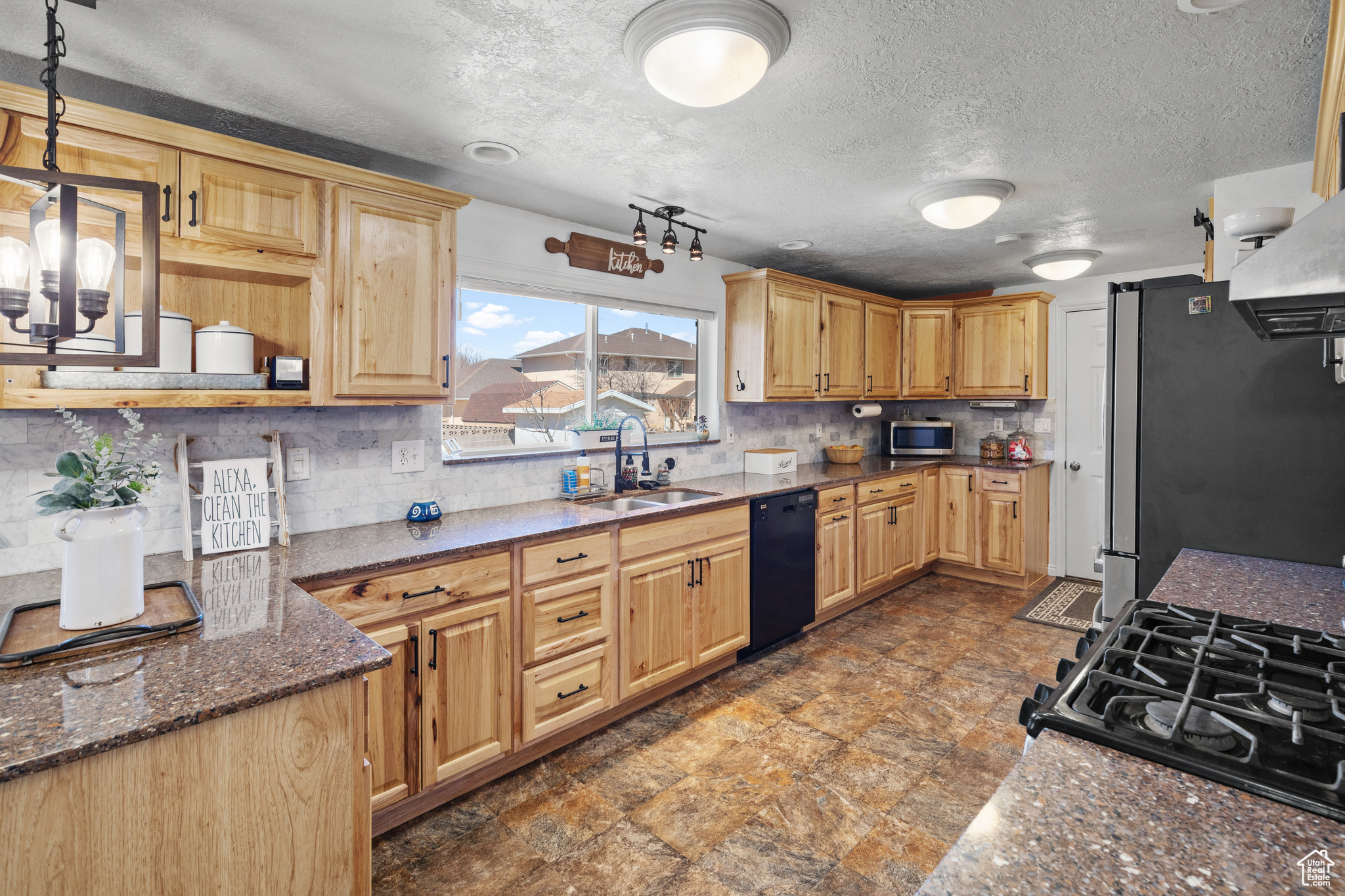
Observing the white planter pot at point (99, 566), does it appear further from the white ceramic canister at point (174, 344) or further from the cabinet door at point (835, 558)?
the cabinet door at point (835, 558)

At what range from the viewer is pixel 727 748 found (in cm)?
256

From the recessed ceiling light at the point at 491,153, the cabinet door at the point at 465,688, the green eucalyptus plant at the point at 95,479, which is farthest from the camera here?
the recessed ceiling light at the point at 491,153

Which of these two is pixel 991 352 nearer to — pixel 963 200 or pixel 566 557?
pixel 963 200

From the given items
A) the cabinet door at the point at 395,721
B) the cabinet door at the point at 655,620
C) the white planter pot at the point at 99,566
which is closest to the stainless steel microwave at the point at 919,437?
the cabinet door at the point at 655,620

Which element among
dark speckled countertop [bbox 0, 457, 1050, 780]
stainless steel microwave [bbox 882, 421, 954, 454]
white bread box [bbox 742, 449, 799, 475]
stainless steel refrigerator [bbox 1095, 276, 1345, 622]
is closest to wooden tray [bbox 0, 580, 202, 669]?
dark speckled countertop [bbox 0, 457, 1050, 780]

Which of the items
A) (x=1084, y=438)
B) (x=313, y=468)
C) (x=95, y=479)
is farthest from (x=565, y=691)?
(x=1084, y=438)

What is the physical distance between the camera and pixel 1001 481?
4.73 m

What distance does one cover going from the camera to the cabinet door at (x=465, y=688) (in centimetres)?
210

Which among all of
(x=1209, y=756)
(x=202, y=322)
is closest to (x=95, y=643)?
(x=202, y=322)

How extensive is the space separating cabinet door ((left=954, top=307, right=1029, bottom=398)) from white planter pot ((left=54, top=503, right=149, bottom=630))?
517cm

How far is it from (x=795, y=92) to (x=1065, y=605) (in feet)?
13.1

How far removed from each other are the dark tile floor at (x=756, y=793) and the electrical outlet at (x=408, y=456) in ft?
4.20

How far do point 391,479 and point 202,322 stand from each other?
85cm

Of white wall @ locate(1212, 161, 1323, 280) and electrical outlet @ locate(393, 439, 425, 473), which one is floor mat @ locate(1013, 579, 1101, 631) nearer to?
white wall @ locate(1212, 161, 1323, 280)
